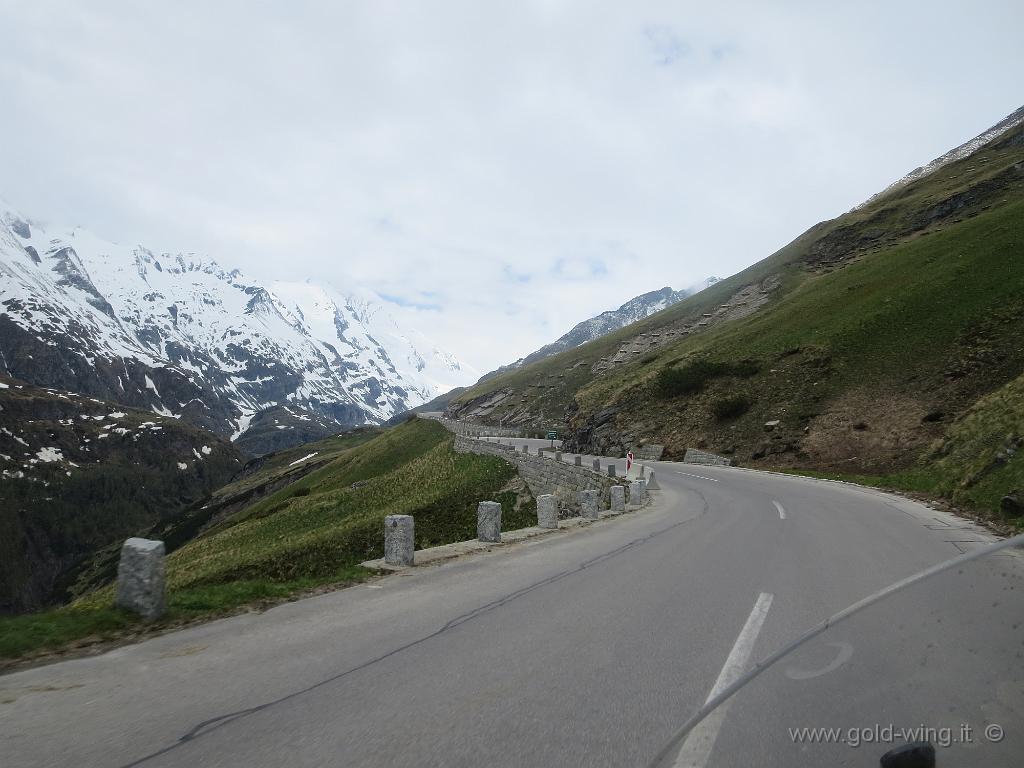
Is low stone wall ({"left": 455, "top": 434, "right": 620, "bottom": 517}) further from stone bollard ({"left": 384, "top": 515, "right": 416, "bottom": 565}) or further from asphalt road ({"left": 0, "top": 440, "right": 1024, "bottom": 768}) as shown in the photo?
asphalt road ({"left": 0, "top": 440, "right": 1024, "bottom": 768})

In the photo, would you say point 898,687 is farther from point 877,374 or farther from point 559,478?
point 877,374

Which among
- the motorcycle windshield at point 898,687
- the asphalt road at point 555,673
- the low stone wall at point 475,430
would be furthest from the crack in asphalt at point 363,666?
the low stone wall at point 475,430

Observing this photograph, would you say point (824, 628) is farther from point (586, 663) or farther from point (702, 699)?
point (586, 663)

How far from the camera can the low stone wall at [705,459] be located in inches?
1529

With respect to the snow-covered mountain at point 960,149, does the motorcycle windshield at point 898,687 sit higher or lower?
lower

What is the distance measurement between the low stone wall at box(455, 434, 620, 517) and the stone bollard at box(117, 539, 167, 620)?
15.4m

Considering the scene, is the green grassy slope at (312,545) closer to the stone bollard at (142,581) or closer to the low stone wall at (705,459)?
the stone bollard at (142,581)

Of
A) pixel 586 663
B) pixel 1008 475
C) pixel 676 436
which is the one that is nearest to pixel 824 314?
pixel 676 436

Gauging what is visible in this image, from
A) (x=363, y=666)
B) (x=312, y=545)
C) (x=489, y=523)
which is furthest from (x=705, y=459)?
(x=363, y=666)

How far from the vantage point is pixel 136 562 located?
264 inches

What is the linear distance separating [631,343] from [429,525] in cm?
8650

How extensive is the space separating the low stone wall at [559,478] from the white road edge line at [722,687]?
1466 centimetres

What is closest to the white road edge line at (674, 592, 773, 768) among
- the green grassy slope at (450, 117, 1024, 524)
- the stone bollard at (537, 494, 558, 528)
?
the stone bollard at (537, 494, 558, 528)

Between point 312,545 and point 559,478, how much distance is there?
11611mm
